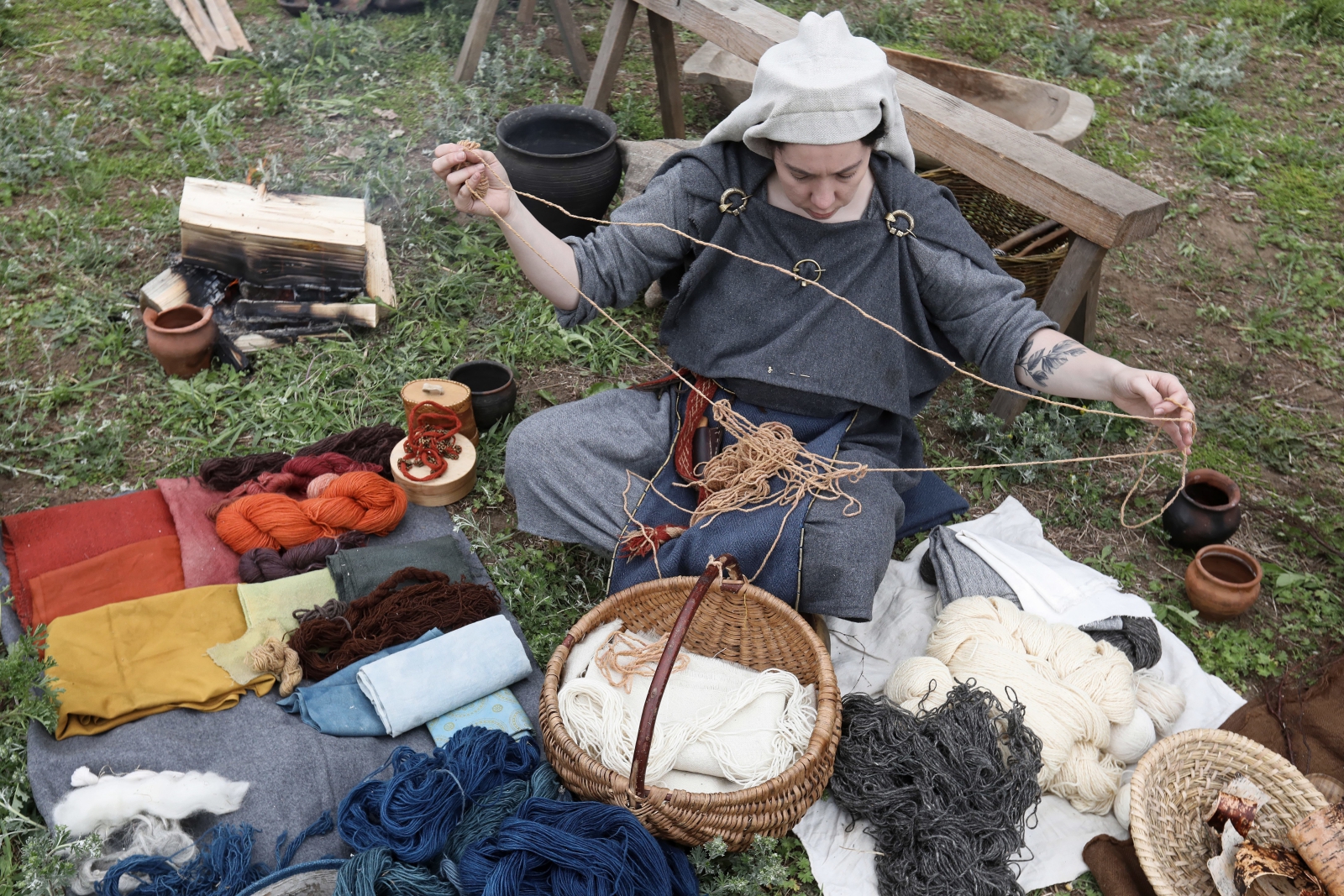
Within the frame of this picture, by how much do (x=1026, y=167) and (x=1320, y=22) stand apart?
5.17 meters

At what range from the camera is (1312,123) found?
5.86 metres

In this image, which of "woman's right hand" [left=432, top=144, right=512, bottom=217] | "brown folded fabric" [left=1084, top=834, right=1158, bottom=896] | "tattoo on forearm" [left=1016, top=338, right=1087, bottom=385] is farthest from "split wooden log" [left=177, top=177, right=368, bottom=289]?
"brown folded fabric" [left=1084, top=834, right=1158, bottom=896]

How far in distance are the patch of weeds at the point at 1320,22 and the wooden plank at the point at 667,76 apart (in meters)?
4.64

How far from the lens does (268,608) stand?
9.29 feet

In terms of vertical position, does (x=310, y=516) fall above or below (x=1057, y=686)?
below

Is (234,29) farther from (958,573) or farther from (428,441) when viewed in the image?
(958,573)

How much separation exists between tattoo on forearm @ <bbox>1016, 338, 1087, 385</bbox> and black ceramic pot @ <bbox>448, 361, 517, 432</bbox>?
1850 mm

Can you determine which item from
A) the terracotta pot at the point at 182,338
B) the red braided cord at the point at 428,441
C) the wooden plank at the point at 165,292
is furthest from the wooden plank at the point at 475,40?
the red braided cord at the point at 428,441

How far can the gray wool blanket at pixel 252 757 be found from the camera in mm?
2381

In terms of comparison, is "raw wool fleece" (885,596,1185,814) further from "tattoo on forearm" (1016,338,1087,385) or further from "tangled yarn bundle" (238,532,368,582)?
"tangled yarn bundle" (238,532,368,582)

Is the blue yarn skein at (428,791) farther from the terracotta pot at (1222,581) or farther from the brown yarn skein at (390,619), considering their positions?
the terracotta pot at (1222,581)

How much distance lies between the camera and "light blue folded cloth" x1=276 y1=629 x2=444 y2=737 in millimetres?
2568

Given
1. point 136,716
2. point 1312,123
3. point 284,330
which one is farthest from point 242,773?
point 1312,123

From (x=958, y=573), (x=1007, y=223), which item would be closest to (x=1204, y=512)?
(x=958, y=573)
